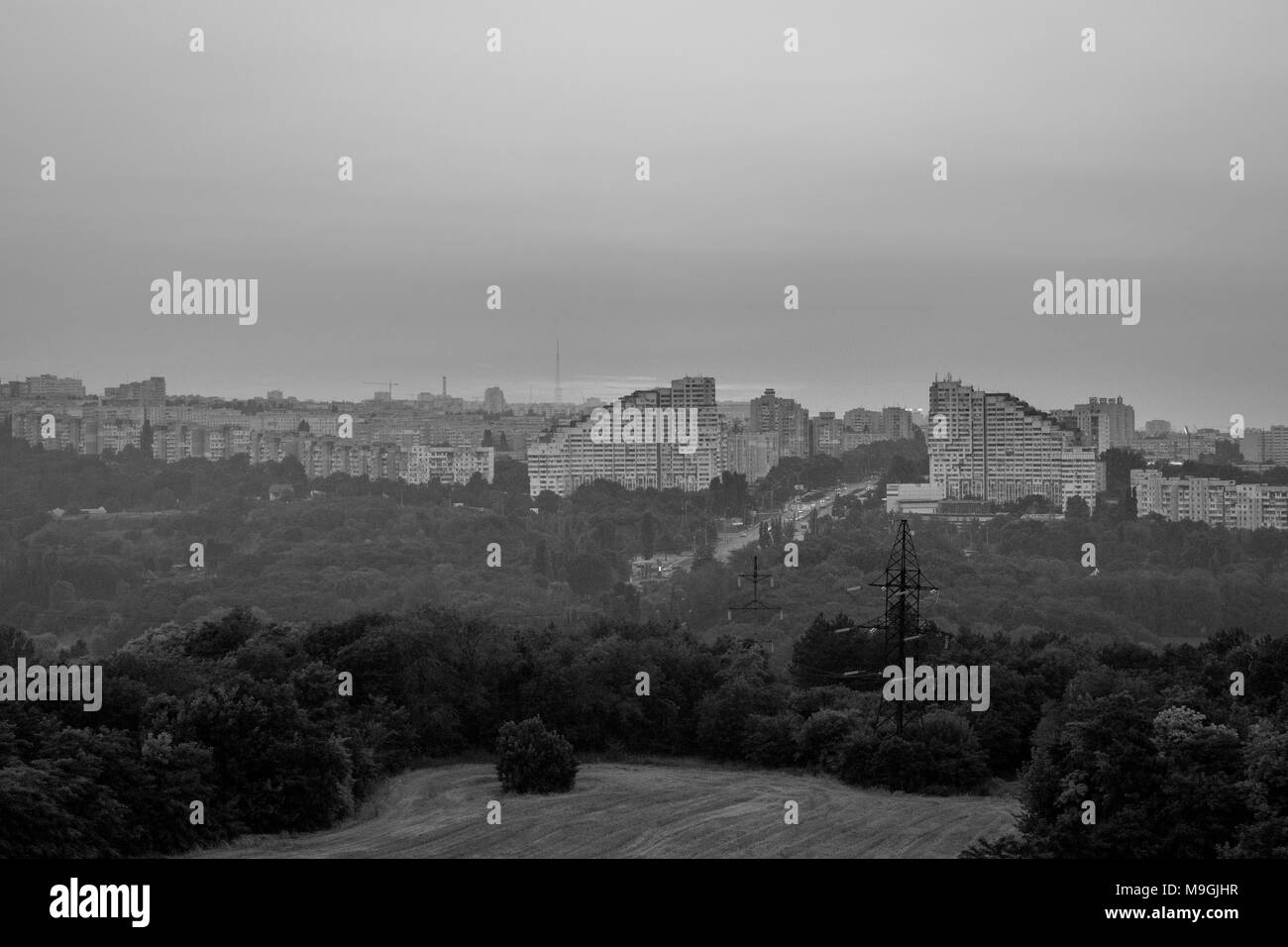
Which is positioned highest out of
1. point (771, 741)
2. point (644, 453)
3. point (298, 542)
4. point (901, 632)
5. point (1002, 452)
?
point (644, 453)

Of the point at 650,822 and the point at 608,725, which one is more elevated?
the point at 608,725

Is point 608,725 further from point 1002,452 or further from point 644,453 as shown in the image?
point 644,453

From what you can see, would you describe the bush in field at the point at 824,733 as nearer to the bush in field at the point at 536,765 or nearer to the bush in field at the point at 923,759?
the bush in field at the point at 923,759

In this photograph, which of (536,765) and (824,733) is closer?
(536,765)

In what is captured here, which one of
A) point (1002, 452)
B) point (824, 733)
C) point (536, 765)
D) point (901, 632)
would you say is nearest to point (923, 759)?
point (901, 632)
